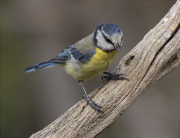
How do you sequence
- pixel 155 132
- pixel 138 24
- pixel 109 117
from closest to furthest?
1. pixel 109 117
2. pixel 155 132
3. pixel 138 24

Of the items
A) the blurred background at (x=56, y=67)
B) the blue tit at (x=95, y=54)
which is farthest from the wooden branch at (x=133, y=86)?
the blurred background at (x=56, y=67)

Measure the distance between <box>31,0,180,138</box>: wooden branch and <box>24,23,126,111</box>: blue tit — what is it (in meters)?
0.13

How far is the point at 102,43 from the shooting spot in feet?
8.54

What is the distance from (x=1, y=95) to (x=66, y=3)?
239 centimetres

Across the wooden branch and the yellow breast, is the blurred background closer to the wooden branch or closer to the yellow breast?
the yellow breast

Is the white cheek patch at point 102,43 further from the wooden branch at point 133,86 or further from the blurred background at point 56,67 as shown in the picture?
the blurred background at point 56,67

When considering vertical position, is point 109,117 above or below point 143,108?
below

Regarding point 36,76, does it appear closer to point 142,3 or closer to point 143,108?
point 143,108

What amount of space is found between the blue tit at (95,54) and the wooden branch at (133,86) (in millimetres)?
129

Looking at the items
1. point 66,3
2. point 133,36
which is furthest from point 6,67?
point 133,36

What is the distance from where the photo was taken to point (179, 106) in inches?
185

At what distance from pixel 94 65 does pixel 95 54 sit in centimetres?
13

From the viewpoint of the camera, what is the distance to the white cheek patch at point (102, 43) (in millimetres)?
2537

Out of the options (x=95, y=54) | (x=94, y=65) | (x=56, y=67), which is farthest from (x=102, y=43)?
(x=56, y=67)
